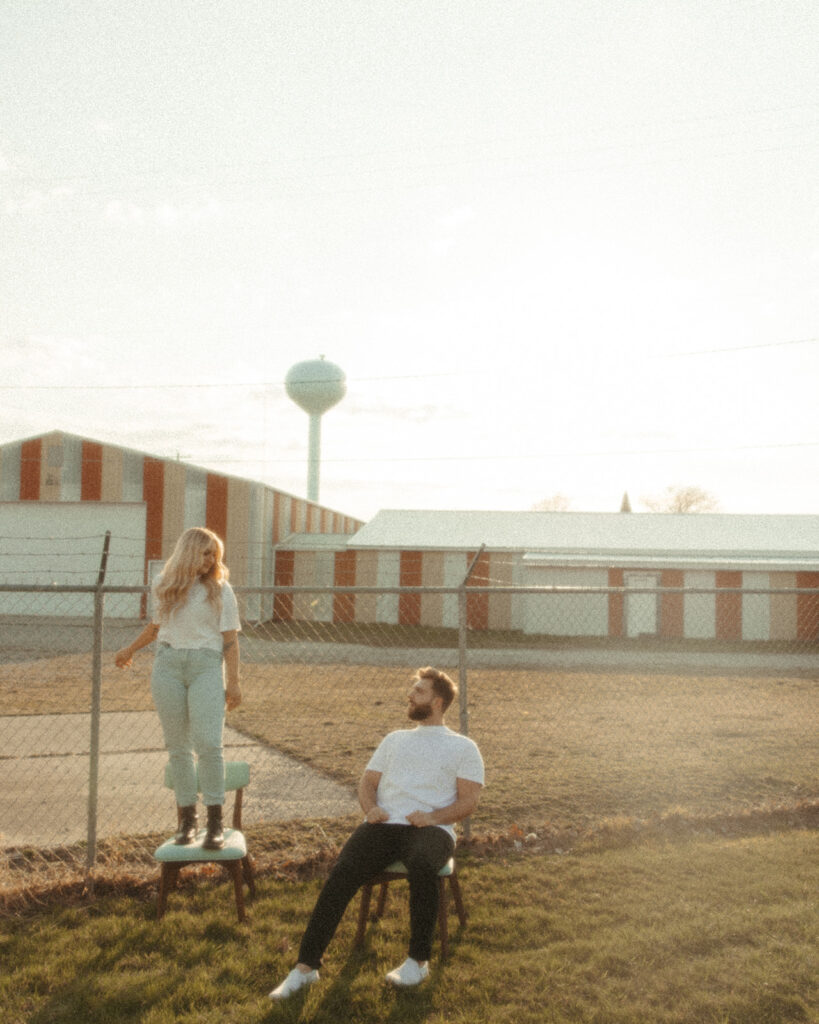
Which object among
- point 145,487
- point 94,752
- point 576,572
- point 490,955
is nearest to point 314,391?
point 145,487

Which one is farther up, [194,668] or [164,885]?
[194,668]

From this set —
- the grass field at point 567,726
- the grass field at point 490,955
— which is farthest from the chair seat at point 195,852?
the grass field at point 567,726

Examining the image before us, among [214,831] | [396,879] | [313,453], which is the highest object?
[313,453]

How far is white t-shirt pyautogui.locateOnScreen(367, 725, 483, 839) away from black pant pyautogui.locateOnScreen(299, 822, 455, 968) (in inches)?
3.3

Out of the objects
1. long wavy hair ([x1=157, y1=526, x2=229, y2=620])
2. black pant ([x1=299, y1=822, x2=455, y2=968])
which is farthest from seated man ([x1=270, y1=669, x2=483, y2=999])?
long wavy hair ([x1=157, y1=526, x2=229, y2=620])

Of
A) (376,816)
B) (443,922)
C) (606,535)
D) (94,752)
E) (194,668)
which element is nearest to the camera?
(443,922)

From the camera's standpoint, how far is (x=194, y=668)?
416 centimetres

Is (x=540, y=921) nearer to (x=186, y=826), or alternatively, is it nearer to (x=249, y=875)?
(x=249, y=875)

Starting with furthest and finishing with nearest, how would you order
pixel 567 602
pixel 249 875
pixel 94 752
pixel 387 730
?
pixel 567 602 → pixel 387 730 → pixel 94 752 → pixel 249 875

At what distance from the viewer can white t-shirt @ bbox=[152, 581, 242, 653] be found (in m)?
4.16

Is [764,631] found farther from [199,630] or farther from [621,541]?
[199,630]

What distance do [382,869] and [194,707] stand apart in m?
1.14

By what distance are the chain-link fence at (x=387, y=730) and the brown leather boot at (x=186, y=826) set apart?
0.77 m

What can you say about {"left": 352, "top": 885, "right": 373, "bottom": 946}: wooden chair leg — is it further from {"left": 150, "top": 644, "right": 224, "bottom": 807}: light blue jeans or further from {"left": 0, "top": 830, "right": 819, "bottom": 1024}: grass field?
{"left": 150, "top": 644, "right": 224, "bottom": 807}: light blue jeans
